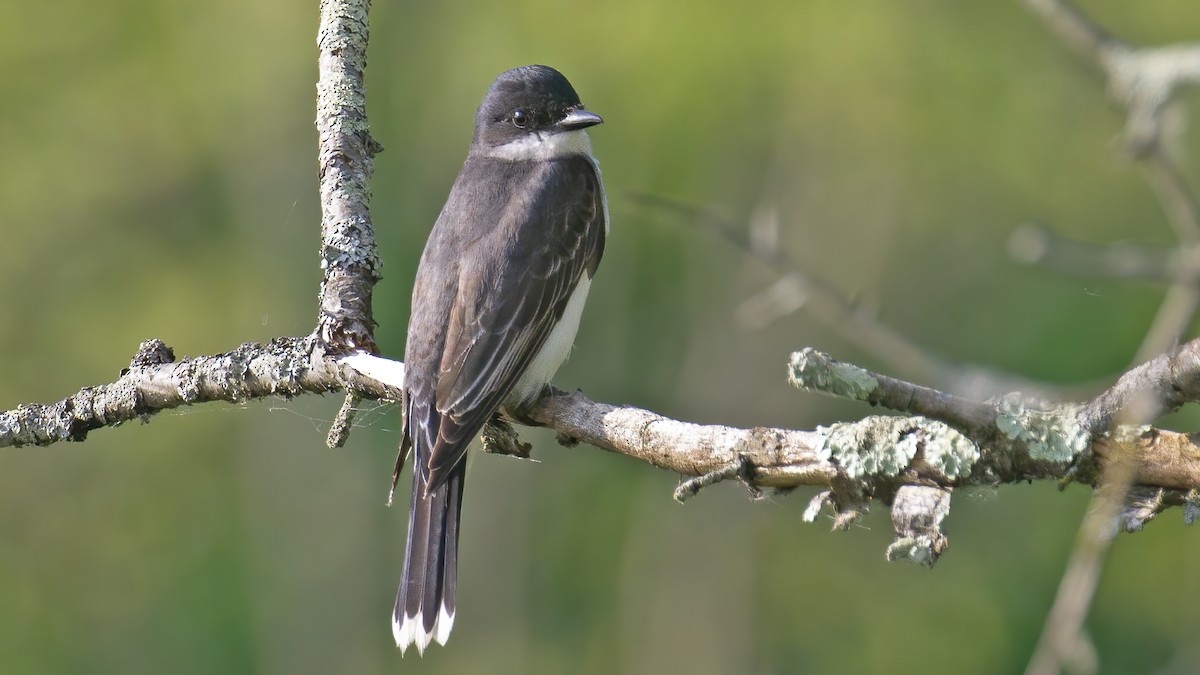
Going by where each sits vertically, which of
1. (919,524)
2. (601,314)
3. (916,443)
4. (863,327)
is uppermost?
(863,327)

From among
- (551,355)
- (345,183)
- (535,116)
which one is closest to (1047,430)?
(551,355)

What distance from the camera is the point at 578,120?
5.61 meters

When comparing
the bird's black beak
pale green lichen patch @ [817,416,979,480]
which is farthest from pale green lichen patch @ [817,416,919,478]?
the bird's black beak

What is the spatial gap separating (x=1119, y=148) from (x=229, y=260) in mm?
11163

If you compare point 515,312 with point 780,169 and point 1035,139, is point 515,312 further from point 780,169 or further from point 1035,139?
point 1035,139

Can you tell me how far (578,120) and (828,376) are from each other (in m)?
3.45

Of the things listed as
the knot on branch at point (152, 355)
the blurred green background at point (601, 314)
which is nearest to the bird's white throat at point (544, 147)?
the knot on branch at point (152, 355)

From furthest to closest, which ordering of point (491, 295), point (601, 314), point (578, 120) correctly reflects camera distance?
point (601, 314)
point (578, 120)
point (491, 295)

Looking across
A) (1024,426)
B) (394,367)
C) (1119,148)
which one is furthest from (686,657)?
(1119,148)

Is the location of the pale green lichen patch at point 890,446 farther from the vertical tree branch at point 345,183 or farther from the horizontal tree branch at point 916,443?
the vertical tree branch at point 345,183

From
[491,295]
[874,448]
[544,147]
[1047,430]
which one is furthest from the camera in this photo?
[544,147]

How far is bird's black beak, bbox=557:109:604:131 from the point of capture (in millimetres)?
5574

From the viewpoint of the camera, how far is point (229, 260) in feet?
40.6

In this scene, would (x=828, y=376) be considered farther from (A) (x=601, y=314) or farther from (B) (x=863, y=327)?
(A) (x=601, y=314)
